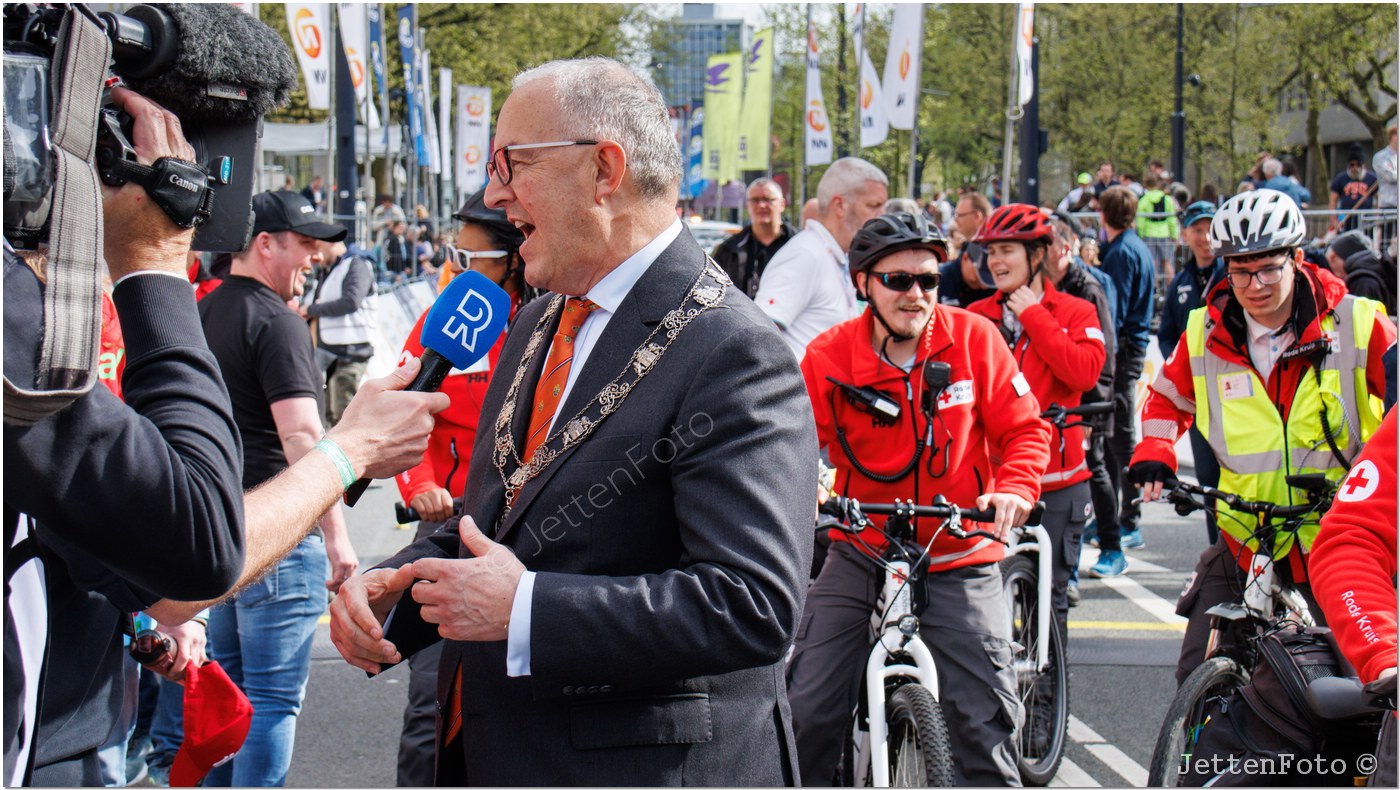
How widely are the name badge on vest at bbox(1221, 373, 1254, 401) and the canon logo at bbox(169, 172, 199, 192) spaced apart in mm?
3679

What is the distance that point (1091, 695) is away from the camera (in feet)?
21.4

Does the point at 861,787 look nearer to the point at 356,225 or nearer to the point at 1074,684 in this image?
the point at 1074,684

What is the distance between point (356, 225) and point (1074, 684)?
17.0 metres

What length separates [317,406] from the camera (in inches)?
187

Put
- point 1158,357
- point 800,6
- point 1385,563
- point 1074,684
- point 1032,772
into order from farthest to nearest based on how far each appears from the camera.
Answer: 1. point 800,6
2. point 1158,357
3. point 1074,684
4. point 1032,772
5. point 1385,563

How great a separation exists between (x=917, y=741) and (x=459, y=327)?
2292 millimetres

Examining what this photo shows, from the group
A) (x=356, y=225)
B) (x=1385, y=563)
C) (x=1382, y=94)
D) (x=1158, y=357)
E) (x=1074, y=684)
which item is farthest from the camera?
(x=1382, y=94)

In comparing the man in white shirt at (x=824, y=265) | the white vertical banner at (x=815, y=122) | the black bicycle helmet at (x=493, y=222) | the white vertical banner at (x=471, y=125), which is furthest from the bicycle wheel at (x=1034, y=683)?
the white vertical banner at (x=471, y=125)

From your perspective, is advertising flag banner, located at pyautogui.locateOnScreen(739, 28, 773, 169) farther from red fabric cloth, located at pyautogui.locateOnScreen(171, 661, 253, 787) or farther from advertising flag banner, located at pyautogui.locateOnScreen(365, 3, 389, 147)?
red fabric cloth, located at pyautogui.locateOnScreen(171, 661, 253, 787)

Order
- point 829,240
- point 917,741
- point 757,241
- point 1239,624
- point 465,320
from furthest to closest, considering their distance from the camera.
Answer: point 757,241, point 829,240, point 1239,624, point 917,741, point 465,320

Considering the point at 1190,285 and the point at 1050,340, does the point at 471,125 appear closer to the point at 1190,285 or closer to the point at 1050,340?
the point at 1190,285

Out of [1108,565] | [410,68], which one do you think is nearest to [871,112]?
[410,68]

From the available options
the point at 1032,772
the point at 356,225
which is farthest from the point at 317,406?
the point at 356,225

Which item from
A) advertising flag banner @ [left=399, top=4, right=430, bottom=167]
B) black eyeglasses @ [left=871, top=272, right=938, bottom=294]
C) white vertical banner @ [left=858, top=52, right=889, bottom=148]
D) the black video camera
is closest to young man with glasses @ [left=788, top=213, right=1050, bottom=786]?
black eyeglasses @ [left=871, top=272, right=938, bottom=294]
